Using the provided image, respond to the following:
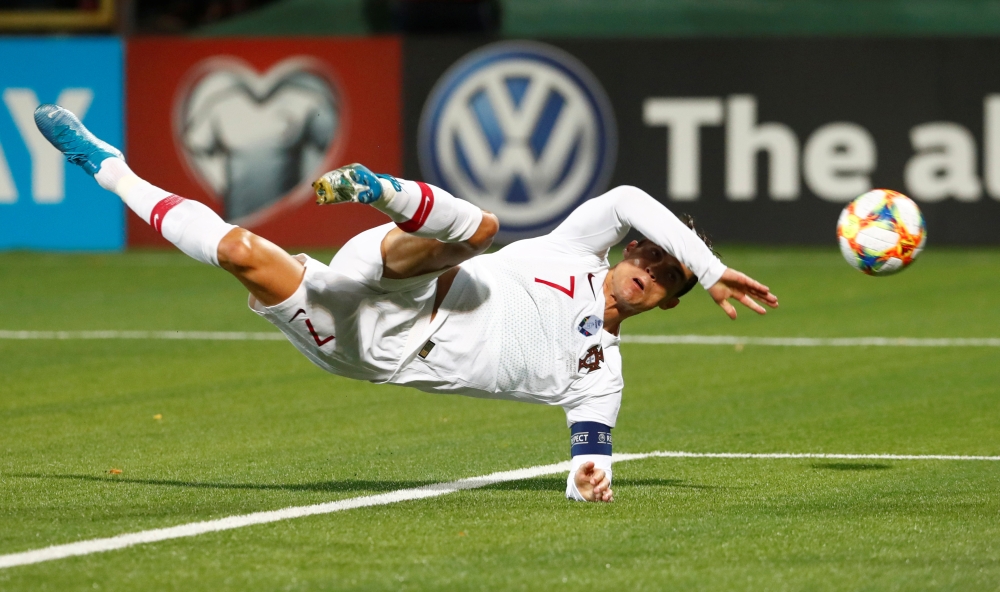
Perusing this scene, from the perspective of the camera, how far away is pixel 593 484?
20.1ft

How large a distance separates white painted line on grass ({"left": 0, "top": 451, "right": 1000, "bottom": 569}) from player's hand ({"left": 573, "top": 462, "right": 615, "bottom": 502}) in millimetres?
536

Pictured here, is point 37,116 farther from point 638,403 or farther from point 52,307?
point 52,307

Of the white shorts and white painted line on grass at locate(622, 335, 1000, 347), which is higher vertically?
the white shorts

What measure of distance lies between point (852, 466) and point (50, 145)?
13666 mm

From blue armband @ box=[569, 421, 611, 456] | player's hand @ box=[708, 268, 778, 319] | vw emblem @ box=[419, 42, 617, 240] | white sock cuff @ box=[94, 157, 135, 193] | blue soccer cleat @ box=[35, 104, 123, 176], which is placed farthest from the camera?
vw emblem @ box=[419, 42, 617, 240]

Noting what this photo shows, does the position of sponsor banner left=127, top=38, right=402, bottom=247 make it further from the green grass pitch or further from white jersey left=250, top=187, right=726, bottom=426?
white jersey left=250, top=187, right=726, bottom=426

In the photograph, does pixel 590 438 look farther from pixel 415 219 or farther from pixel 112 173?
pixel 112 173

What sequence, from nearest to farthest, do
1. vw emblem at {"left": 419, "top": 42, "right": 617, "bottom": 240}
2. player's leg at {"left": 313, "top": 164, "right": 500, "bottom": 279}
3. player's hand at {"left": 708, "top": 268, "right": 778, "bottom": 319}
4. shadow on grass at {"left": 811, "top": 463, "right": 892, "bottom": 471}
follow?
player's hand at {"left": 708, "top": 268, "right": 778, "bottom": 319} < player's leg at {"left": 313, "top": 164, "right": 500, "bottom": 279} < shadow on grass at {"left": 811, "top": 463, "right": 892, "bottom": 471} < vw emblem at {"left": 419, "top": 42, "right": 617, "bottom": 240}

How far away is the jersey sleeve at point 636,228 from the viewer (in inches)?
225

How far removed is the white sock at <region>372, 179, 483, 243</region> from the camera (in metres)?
5.76

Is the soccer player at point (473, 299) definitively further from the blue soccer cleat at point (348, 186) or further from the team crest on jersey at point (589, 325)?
the blue soccer cleat at point (348, 186)

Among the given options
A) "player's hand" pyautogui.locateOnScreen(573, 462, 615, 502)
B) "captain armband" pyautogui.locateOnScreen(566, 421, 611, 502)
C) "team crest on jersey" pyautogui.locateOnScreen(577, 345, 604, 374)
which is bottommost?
"player's hand" pyautogui.locateOnScreen(573, 462, 615, 502)

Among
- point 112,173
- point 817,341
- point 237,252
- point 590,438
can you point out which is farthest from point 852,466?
point 817,341

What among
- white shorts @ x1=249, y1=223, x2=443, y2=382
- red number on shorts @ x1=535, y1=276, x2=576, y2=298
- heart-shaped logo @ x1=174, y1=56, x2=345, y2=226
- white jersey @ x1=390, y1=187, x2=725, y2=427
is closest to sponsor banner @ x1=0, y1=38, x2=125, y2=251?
heart-shaped logo @ x1=174, y1=56, x2=345, y2=226
